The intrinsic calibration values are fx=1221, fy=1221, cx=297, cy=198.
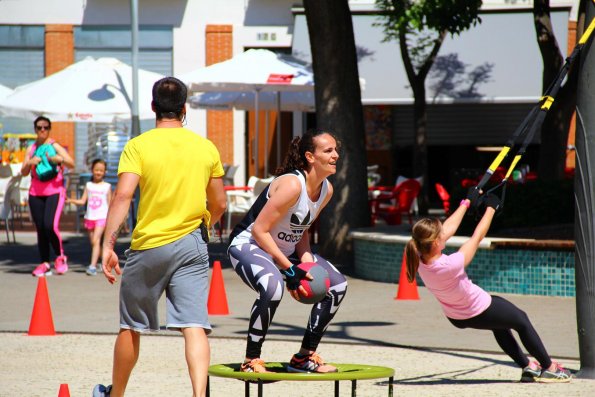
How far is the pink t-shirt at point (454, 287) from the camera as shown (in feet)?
25.5

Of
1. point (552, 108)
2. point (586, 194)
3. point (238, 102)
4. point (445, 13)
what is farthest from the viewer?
point (238, 102)

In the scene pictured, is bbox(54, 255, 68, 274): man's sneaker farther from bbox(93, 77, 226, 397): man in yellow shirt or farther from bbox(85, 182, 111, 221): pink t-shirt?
bbox(93, 77, 226, 397): man in yellow shirt

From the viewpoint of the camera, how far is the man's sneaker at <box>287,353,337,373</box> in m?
6.66

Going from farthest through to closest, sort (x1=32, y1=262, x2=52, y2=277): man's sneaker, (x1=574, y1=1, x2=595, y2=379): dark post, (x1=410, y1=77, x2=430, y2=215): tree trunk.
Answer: (x1=410, y1=77, x2=430, y2=215): tree trunk
(x1=32, y1=262, x2=52, y2=277): man's sneaker
(x1=574, y1=1, x2=595, y2=379): dark post

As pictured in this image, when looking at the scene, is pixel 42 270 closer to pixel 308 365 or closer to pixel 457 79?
pixel 308 365

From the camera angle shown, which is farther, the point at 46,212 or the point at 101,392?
the point at 46,212

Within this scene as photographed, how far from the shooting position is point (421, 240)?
776 cm

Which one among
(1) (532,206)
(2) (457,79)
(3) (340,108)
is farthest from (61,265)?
(2) (457,79)

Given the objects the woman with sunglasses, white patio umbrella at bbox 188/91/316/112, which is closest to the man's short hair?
the woman with sunglasses

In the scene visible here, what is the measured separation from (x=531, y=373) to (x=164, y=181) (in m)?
3.14

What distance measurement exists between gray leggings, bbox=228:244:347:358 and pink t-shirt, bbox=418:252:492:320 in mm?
955

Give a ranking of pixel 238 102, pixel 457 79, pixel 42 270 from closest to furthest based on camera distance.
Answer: pixel 42 270, pixel 238 102, pixel 457 79

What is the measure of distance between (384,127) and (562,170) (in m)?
12.3

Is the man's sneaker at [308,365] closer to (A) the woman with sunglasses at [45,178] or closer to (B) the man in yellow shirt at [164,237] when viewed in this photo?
(B) the man in yellow shirt at [164,237]
